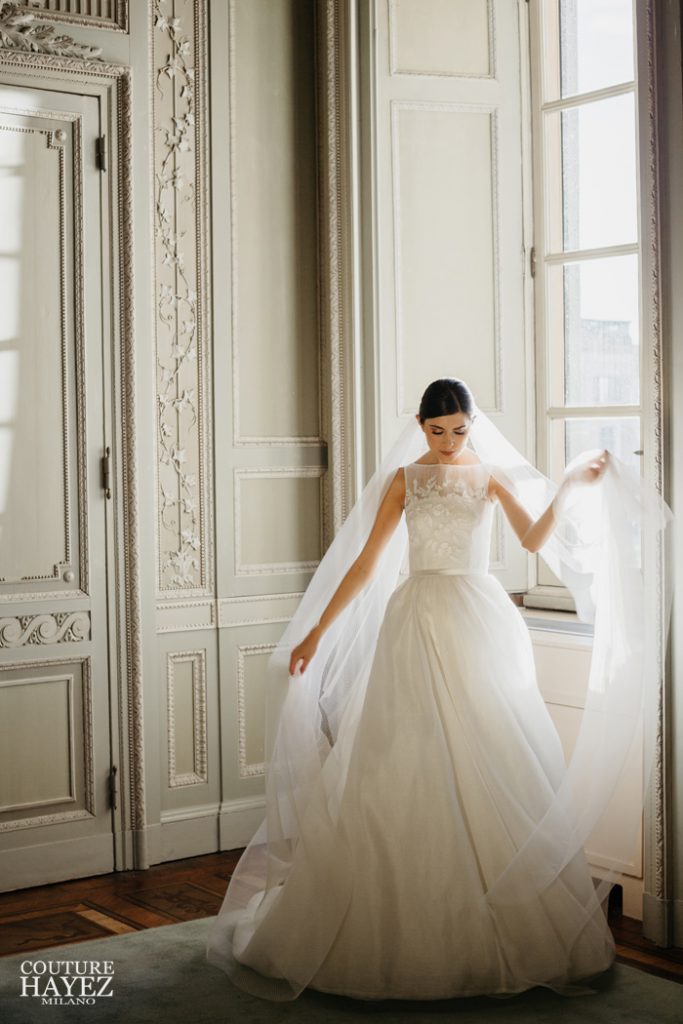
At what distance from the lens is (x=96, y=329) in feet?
13.8

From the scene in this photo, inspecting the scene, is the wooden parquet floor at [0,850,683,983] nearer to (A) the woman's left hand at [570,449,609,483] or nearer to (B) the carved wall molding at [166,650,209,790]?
(B) the carved wall molding at [166,650,209,790]

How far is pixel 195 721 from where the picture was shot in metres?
4.46

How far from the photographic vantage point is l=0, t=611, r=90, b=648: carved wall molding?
4039 millimetres

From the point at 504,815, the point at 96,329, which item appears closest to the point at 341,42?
the point at 96,329

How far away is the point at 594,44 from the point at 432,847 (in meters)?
2.89

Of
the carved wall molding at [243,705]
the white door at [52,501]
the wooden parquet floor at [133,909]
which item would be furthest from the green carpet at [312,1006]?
the carved wall molding at [243,705]

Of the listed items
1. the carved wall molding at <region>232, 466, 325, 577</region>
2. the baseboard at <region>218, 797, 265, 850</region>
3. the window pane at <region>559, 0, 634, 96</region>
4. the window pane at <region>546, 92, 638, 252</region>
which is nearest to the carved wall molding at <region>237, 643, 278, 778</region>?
the baseboard at <region>218, 797, 265, 850</region>

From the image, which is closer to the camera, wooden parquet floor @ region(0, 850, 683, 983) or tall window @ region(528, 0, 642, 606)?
wooden parquet floor @ region(0, 850, 683, 983)

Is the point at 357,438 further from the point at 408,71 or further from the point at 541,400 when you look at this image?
the point at 408,71

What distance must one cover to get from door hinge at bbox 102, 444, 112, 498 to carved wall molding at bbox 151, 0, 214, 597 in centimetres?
21

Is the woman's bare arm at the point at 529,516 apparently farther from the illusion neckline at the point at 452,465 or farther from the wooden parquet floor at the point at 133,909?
the wooden parquet floor at the point at 133,909

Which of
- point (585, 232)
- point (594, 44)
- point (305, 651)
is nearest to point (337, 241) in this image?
point (585, 232)

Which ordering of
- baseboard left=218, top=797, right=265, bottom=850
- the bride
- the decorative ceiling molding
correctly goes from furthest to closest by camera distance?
baseboard left=218, top=797, right=265, bottom=850, the decorative ceiling molding, the bride

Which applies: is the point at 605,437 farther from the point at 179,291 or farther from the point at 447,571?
the point at 179,291
